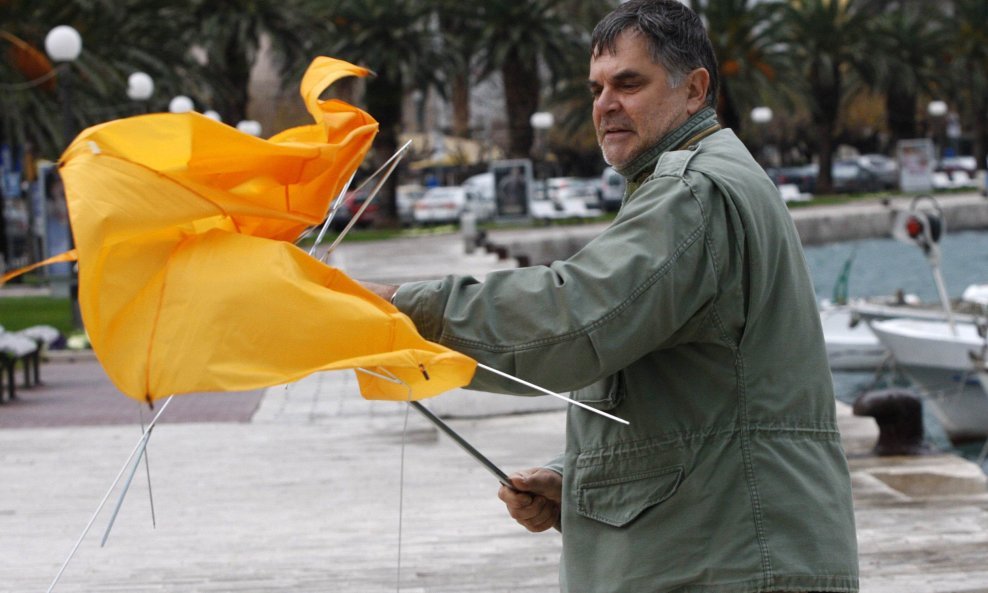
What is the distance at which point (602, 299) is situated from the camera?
234 centimetres

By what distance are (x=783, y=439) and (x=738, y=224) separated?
15.8 inches

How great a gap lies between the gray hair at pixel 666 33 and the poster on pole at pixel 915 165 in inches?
2004

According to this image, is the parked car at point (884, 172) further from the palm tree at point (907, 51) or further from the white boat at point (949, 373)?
the white boat at point (949, 373)

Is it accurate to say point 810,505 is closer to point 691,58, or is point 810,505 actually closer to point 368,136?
point 691,58

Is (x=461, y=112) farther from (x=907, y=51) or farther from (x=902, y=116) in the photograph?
(x=907, y=51)

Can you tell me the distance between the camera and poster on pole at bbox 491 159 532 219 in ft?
141

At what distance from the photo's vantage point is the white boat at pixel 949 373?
54.7ft

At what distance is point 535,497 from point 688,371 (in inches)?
26.4

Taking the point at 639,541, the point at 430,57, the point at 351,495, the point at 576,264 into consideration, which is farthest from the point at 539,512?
the point at 430,57

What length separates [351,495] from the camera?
841 cm

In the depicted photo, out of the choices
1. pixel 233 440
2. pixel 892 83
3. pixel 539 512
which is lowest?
pixel 892 83

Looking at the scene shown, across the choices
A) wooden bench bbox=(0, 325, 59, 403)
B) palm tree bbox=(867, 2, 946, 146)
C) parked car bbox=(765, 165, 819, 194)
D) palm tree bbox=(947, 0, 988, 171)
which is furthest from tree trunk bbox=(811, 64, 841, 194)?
wooden bench bbox=(0, 325, 59, 403)

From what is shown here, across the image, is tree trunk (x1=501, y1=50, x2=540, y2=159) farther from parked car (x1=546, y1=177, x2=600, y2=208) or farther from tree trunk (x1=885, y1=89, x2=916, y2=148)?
tree trunk (x1=885, y1=89, x2=916, y2=148)

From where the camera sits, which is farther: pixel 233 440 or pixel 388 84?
pixel 388 84
